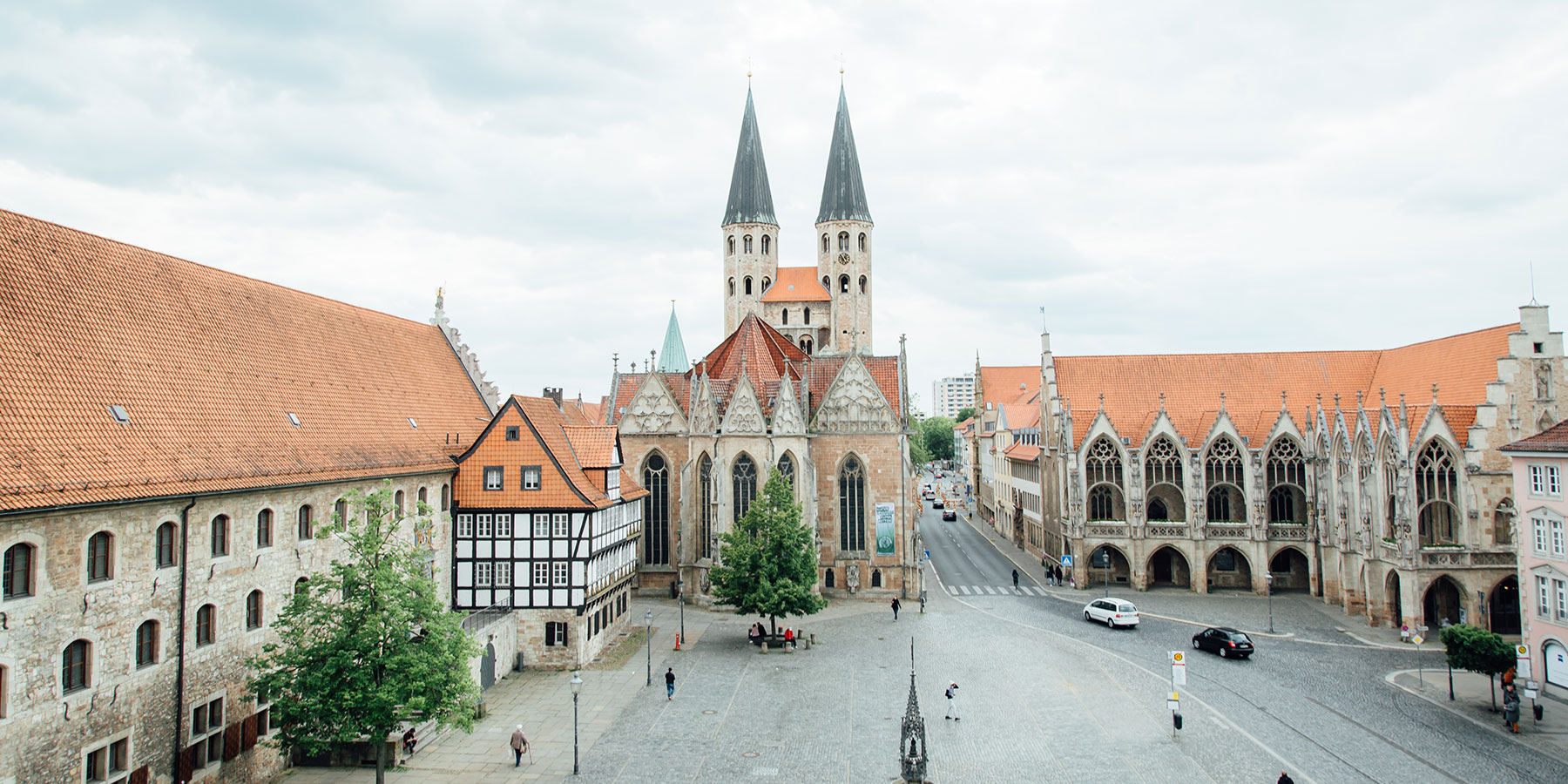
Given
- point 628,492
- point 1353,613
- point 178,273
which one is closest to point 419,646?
point 178,273

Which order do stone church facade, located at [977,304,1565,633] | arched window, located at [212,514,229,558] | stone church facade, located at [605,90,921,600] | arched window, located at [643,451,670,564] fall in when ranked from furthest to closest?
arched window, located at [643,451,670,564] → stone church facade, located at [605,90,921,600] → stone church facade, located at [977,304,1565,633] → arched window, located at [212,514,229,558]

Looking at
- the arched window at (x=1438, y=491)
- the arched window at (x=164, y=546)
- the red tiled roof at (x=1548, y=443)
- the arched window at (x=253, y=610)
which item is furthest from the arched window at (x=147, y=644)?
the arched window at (x=1438, y=491)

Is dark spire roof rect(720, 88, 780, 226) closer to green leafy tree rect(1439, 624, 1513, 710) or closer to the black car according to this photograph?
the black car

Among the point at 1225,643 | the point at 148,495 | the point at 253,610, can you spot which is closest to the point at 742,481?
the point at 1225,643

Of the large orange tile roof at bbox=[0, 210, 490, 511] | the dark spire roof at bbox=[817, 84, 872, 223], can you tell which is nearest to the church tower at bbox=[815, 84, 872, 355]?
the dark spire roof at bbox=[817, 84, 872, 223]

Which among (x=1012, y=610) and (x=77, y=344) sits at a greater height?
(x=77, y=344)

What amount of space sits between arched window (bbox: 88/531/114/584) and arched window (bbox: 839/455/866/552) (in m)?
35.9

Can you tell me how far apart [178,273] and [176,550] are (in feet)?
32.5

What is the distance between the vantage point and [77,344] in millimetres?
21422

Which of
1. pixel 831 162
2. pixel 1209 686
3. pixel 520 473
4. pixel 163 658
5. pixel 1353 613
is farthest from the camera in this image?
pixel 831 162

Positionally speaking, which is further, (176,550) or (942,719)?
(942,719)

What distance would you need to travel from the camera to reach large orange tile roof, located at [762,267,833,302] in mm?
73438

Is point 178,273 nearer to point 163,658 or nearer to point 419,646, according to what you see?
point 163,658

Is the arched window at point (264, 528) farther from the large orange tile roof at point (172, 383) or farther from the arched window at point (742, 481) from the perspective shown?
the arched window at point (742, 481)
